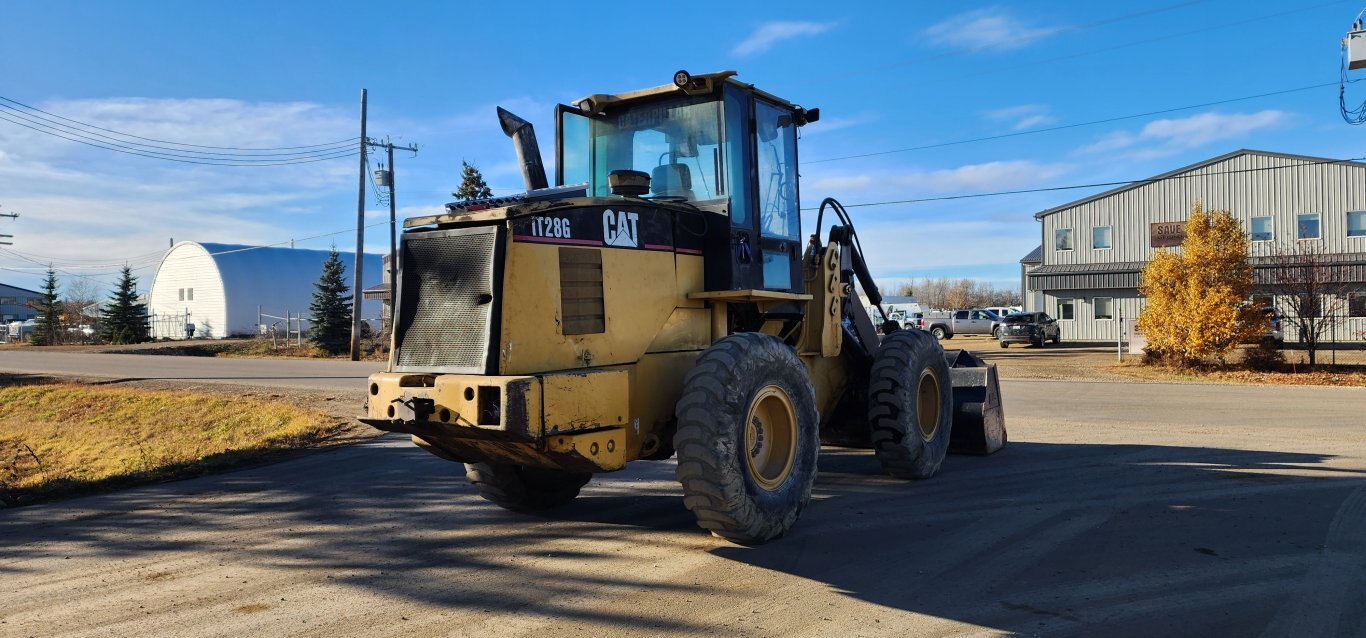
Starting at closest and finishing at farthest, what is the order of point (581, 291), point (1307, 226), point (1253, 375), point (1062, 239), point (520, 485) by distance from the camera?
point (581, 291)
point (520, 485)
point (1253, 375)
point (1307, 226)
point (1062, 239)

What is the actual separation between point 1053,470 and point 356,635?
256 inches

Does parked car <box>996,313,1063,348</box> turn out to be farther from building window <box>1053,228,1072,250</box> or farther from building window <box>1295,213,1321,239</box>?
building window <box>1295,213,1321,239</box>

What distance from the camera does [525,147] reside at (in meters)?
6.86

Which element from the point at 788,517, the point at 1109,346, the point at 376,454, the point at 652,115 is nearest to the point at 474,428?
the point at 788,517

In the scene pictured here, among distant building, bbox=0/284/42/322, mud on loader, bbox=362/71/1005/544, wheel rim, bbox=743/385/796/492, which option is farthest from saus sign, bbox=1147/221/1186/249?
distant building, bbox=0/284/42/322

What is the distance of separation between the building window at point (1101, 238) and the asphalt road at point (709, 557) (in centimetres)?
3420

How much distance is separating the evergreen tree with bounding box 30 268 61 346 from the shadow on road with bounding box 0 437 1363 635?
51.8 meters

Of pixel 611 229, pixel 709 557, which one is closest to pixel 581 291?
pixel 611 229

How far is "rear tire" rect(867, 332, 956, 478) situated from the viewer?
24.5 feet

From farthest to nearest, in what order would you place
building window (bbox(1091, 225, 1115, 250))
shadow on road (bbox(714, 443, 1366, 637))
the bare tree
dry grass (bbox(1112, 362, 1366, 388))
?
building window (bbox(1091, 225, 1115, 250)) < the bare tree < dry grass (bbox(1112, 362, 1366, 388)) < shadow on road (bbox(714, 443, 1366, 637))

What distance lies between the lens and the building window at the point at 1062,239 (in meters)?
41.1

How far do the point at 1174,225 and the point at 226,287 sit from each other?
5498cm

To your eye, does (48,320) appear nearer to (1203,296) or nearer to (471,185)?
(471,185)

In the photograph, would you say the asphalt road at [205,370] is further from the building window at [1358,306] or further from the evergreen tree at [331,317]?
the building window at [1358,306]
